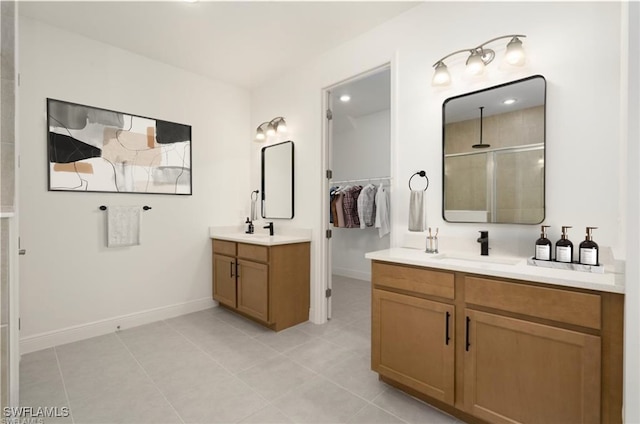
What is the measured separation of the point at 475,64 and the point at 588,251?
128cm

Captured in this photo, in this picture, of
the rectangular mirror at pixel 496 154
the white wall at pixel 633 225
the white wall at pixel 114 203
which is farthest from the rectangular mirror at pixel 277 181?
the white wall at pixel 633 225

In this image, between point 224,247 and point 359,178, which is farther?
point 359,178

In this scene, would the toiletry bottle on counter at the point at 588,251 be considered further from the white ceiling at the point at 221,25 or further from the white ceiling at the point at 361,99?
the white ceiling at the point at 361,99

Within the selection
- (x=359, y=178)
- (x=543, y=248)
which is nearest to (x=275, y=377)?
(x=543, y=248)

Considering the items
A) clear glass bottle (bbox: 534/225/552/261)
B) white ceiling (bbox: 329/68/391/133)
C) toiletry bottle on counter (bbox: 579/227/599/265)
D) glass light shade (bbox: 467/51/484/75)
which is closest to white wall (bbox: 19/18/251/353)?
white ceiling (bbox: 329/68/391/133)

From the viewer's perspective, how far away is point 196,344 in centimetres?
263

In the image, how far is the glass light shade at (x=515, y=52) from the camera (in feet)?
5.84

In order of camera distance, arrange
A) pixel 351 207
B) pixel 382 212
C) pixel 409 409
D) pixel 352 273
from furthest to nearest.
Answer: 1. pixel 352 273
2. pixel 351 207
3. pixel 382 212
4. pixel 409 409

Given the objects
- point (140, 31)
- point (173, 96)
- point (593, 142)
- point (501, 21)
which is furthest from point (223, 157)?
point (593, 142)

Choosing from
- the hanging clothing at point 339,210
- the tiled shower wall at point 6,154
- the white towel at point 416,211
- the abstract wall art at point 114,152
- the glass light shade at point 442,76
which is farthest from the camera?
the hanging clothing at point 339,210

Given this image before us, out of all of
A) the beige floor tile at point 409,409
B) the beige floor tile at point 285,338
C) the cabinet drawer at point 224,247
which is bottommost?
the beige floor tile at point 285,338

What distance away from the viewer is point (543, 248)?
1.71m

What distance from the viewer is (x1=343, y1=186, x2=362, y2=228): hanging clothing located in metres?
4.45

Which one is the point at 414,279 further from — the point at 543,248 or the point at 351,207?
the point at 351,207
